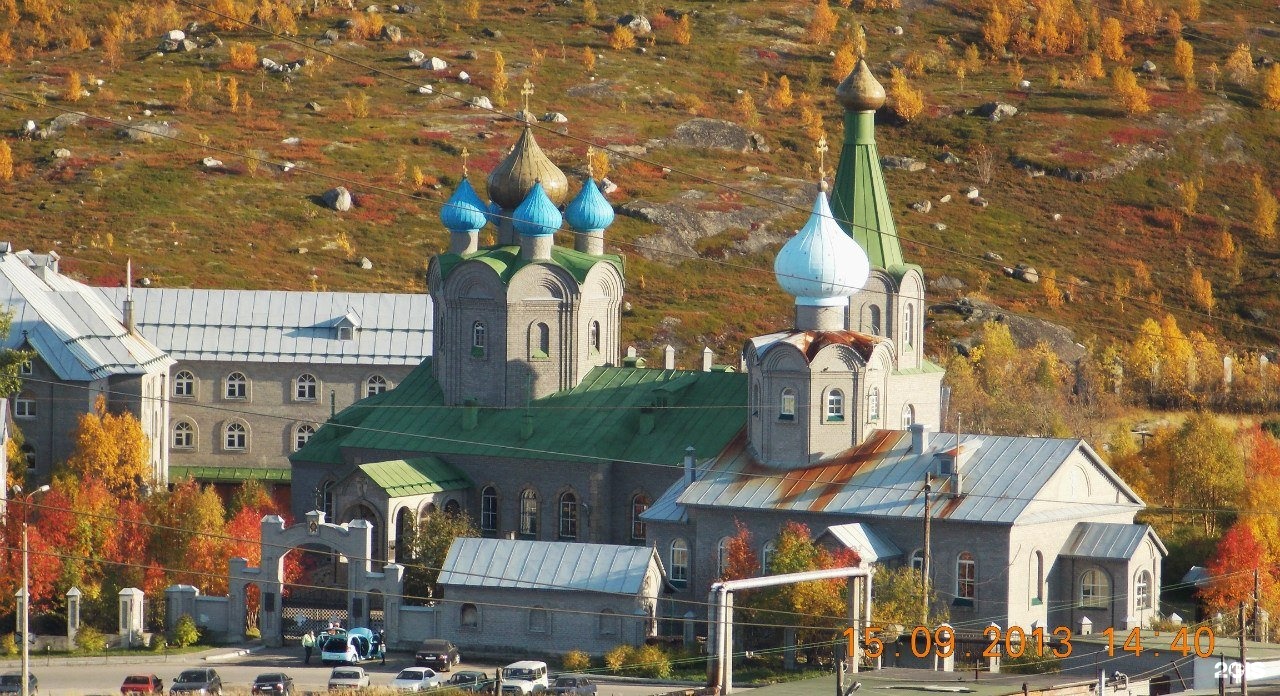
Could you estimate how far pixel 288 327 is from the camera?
75750mm

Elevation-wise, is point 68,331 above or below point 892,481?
above

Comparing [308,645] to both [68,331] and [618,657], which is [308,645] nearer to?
[618,657]

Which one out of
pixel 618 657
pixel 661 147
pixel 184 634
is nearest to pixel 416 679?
pixel 618 657

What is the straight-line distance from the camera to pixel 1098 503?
50750 millimetres

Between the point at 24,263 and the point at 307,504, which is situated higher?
the point at 24,263

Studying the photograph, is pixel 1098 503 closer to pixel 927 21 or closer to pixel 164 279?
pixel 164 279

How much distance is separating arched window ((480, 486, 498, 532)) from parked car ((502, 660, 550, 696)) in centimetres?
1289

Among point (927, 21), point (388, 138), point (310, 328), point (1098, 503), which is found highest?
point (927, 21)

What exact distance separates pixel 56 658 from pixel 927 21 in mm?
Answer: 113994

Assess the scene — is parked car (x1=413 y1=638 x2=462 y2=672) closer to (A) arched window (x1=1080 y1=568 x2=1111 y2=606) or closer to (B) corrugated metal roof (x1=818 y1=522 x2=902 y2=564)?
(B) corrugated metal roof (x1=818 y1=522 x2=902 y2=564)

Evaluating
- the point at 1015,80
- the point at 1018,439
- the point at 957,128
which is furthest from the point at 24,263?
the point at 1015,80

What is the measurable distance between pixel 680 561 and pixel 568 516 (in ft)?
18.9

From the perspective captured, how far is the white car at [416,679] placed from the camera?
4466cm

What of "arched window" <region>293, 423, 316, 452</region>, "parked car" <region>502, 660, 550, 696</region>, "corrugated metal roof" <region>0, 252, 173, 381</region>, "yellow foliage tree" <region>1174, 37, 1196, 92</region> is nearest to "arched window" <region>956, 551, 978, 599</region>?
"parked car" <region>502, 660, 550, 696</region>
